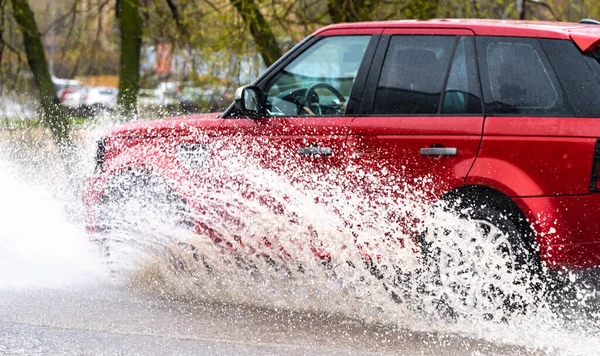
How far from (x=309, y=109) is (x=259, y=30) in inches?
332

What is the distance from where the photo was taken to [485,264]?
6.17 meters

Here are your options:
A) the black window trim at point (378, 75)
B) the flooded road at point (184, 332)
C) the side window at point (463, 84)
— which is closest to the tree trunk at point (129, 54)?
the flooded road at point (184, 332)

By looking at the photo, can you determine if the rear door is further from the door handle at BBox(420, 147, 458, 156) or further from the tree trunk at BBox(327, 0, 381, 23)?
the tree trunk at BBox(327, 0, 381, 23)

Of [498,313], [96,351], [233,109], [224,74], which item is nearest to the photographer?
[96,351]

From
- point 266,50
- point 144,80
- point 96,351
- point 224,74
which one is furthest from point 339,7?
point 96,351

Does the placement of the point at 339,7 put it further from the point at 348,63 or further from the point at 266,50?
the point at 348,63

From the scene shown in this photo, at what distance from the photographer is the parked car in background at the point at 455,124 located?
6.12 meters

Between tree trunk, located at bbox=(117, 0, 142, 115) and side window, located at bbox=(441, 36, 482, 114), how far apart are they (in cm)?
1130

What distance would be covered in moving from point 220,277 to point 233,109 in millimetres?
1117

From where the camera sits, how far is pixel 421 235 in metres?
6.38

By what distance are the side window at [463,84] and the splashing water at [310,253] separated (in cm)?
51

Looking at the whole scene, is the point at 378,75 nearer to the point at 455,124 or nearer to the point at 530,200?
the point at 455,124

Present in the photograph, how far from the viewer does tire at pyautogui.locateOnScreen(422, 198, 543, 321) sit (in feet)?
20.2

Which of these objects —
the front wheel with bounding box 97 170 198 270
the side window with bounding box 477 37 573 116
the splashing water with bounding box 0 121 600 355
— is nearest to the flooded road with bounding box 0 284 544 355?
the splashing water with bounding box 0 121 600 355
